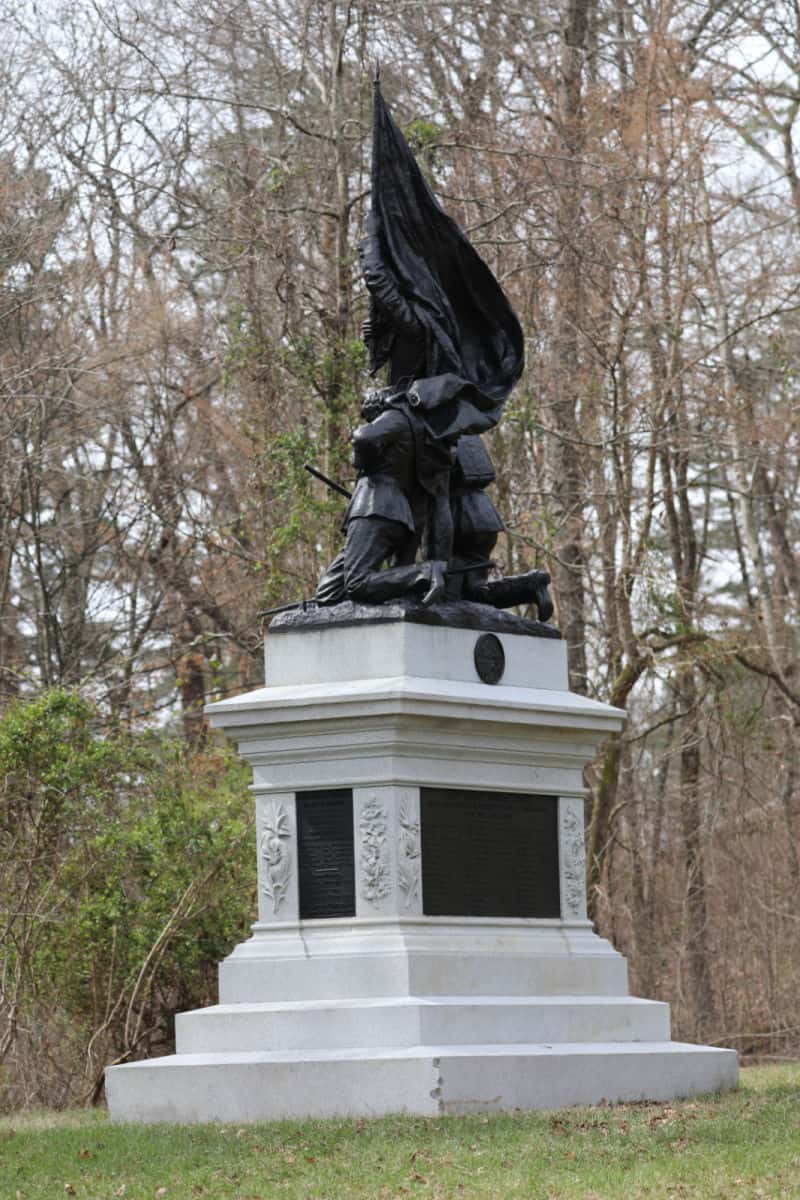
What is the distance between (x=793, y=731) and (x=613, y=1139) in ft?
53.5

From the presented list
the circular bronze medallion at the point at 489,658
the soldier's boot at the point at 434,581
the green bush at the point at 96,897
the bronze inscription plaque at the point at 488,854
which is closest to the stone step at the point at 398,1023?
the bronze inscription plaque at the point at 488,854

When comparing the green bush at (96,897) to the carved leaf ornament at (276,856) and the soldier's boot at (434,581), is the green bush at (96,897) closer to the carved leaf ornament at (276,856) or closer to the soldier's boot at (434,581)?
the carved leaf ornament at (276,856)

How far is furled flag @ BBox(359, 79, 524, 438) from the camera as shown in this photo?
14227 mm

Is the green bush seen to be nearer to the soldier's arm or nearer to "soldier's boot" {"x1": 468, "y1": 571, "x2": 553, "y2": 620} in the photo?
"soldier's boot" {"x1": 468, "y1": 571, "x2": 553, "y2": 620}

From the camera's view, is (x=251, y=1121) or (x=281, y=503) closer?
(x=251, y=1121)

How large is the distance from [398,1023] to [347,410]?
34.8 ft

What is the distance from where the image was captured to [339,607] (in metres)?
13.5

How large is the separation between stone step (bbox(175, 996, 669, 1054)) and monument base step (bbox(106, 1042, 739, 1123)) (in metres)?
0.12

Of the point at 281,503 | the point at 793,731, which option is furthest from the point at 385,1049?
the point at 793,731

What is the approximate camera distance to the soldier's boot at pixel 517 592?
47.1 feet

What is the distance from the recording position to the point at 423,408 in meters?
14.0

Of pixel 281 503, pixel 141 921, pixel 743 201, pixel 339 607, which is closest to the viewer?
pixel 339 607

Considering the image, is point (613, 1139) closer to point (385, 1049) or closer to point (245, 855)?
point (385, 1049)

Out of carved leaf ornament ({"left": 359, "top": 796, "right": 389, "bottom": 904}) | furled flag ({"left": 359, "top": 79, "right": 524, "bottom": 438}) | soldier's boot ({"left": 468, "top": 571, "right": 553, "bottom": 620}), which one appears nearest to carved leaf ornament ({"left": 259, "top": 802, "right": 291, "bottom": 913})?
carved leaf ornament ({"left": 359, "top": 796, "right": 389, "bottom": 904})
